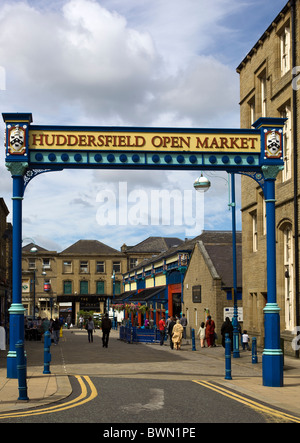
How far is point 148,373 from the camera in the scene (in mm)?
16891

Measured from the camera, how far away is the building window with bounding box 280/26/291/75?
24.5 metres

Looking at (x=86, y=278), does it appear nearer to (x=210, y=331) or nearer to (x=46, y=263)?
(x=46, y=263)

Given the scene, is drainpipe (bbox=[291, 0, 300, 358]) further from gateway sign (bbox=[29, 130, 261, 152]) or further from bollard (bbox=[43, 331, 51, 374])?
bollard (bbox=[43, 331, 51, 374])

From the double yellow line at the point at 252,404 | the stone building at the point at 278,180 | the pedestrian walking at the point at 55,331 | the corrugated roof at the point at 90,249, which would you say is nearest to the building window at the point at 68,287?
the corrugated roof at the point at 90,249

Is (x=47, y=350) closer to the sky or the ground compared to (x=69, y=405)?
closer to the sky

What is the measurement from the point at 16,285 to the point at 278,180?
A: 46.1 feet

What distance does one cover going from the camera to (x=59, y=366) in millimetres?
18766

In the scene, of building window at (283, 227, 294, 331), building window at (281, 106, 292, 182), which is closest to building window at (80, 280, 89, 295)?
building window at (283, 227, 294, 331)

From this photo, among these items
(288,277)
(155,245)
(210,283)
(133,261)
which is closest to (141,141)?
(288,277)

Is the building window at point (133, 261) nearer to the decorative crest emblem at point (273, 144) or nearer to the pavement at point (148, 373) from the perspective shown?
the pavement at point (148, 373)

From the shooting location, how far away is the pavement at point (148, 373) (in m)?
11.8

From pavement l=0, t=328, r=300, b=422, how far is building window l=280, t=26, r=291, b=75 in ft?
39.0
